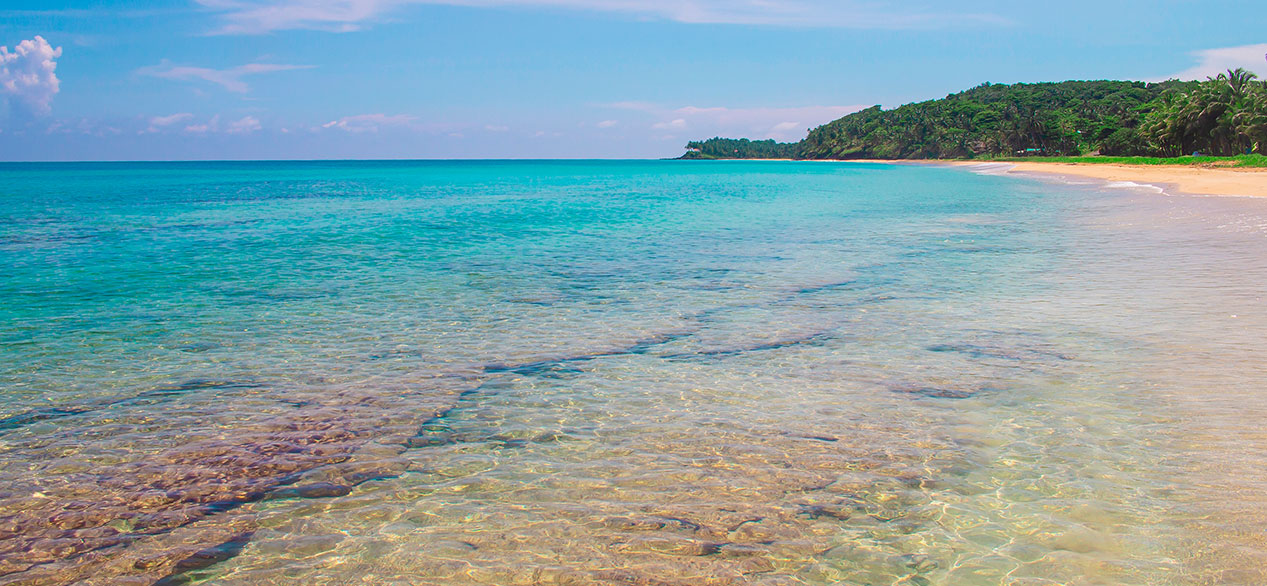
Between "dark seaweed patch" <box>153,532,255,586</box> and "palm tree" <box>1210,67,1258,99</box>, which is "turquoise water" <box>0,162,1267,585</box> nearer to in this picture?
"dark seaweed patch" <box>153,532,255,586</box>

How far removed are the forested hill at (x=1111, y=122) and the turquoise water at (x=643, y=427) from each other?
75.7m

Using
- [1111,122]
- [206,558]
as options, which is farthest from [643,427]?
[1111,122]

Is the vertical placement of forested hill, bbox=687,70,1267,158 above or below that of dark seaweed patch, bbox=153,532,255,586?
above

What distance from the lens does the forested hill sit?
76.3 m

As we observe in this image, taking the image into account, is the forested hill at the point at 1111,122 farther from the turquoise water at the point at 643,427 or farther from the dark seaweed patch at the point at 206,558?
the dark seaweed patch at the point at 206,558

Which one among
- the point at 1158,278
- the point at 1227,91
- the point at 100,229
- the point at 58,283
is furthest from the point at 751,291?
the point at 1227,91

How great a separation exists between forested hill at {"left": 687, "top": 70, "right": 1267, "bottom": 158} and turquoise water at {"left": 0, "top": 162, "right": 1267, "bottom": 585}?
75.7 metres

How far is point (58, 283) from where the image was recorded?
15.5 meters

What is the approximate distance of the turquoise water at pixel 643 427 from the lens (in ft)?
15.0

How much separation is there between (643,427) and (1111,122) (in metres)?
141

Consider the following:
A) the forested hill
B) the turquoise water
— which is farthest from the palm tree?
the turquoise water

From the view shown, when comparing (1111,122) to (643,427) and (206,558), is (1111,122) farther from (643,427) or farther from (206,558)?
(206,558)

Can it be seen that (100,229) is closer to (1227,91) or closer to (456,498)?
(456,498)

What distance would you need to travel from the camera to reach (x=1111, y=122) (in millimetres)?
121750
